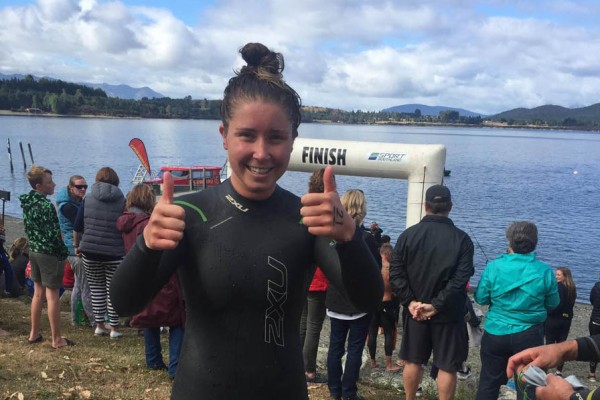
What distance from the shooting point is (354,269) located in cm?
215

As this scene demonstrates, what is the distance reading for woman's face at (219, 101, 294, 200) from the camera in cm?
217

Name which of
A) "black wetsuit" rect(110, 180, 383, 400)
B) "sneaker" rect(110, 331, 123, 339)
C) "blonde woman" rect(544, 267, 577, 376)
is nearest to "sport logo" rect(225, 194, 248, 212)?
"black wetsuit" rect(110, 180, 383, 400)

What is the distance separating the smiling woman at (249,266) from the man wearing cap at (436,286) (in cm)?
278

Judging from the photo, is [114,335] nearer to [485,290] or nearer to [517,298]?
[485,290]

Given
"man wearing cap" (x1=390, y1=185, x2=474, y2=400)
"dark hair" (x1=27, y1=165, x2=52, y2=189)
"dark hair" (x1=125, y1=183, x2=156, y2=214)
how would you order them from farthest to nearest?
"dark hair" (x1=27, y1=165, x2=52, y2=189)
"dark hair" (x1=125, y1=183, x2=156, y2=214)
"man wearing cap" (x1=390, y1=185, x2=474, y2=400)

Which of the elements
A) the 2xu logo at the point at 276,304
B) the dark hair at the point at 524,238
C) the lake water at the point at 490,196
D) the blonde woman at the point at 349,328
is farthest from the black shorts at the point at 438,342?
the lake water at the point at 490,196

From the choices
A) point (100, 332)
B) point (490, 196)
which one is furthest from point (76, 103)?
point (100, 332)

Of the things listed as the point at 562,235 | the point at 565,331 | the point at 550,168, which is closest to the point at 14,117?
the point at 550,168

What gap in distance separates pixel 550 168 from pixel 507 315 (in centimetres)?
7361

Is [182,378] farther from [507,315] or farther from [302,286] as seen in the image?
[507,315]

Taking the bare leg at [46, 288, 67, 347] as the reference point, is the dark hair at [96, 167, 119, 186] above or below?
above

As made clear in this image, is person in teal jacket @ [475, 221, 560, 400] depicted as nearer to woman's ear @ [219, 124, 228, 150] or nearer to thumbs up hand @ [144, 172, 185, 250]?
woman's ear @ [219, 124, 228, 150]

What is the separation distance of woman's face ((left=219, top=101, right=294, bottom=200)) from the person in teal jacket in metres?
3.35

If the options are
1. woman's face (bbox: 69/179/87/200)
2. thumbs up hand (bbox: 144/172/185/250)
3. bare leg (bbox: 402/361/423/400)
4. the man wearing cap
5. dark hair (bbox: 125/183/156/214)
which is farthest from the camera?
woman's face (bbox: 69/179/87/200)
